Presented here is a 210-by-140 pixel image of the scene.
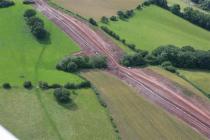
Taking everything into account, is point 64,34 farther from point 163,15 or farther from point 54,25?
point 163,15

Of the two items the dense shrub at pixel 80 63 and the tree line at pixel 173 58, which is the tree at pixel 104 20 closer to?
the tree line at pixel 173 58

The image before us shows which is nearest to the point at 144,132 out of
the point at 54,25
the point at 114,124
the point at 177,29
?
the point at 114,124

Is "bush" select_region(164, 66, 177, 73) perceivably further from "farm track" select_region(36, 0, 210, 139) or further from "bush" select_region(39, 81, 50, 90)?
"bush" select_region(39, 81, 50, 90)

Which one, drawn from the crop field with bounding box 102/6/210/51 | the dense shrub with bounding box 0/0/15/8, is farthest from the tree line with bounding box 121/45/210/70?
the dense shrub with bounding box 0/0/15/8

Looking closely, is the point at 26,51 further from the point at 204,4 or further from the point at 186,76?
the point at 204,4

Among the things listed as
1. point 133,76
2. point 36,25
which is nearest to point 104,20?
point 36,25
